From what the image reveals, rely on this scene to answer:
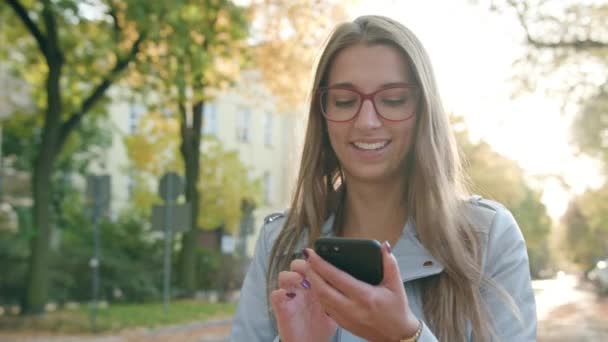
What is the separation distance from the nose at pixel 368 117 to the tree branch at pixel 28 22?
17.8m

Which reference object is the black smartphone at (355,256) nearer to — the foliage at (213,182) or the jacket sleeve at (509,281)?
the jacket sleeve at (509,281)

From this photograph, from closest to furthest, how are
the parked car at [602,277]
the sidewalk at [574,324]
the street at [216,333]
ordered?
the street at [216,333] < the sidewalk at [574,324] < the parked car at [602,277]

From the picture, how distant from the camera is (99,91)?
20266 millimetres

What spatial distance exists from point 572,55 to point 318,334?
2397cm

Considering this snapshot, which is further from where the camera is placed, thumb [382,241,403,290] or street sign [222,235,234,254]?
street sign [222,235,234,254]

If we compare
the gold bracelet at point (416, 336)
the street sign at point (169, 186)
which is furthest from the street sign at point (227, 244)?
the gold bracelet at point (416, 336)

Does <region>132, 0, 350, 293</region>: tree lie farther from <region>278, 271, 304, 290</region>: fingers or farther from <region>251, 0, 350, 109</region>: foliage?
<region>278, 271, 304, 290</region>: fingers

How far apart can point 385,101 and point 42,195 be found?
1809cm

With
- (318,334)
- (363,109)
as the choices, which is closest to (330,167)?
(363,109)

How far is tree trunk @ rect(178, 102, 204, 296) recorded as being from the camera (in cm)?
2620

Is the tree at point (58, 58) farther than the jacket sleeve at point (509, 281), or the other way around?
the tree at point (58, 58)

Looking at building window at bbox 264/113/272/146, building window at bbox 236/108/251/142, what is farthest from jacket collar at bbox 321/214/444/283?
building window at bbox 264/113/272/146

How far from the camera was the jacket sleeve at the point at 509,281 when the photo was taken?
85.7 inches

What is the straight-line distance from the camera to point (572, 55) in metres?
25.0
